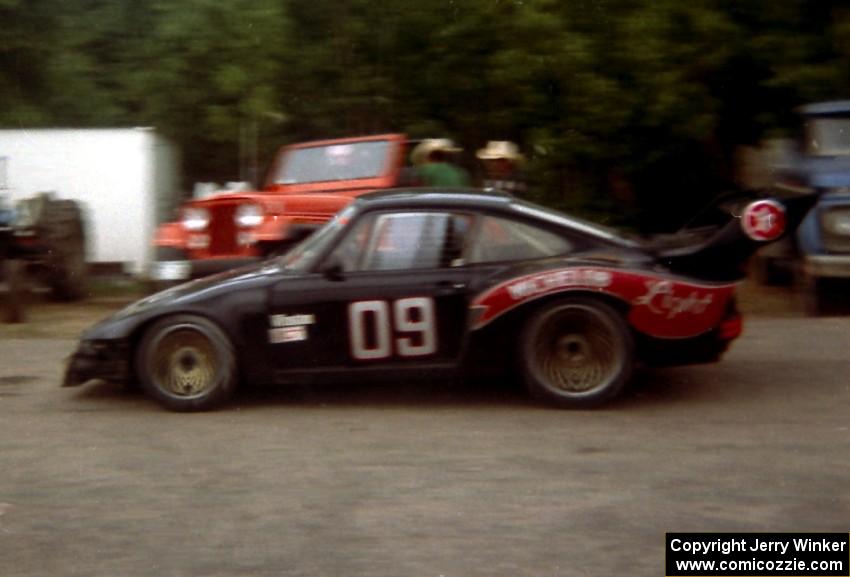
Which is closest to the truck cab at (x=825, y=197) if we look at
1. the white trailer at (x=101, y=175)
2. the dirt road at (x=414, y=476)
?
the dirt road at (x=414, y=476)

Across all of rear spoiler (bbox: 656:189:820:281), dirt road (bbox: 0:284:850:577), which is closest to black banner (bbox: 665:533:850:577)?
dirt road (bbox: 0:284:850:577)

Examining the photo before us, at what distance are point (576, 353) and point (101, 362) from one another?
9.59 ft

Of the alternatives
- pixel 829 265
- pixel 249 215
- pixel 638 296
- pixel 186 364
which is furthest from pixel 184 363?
pixel 829 265

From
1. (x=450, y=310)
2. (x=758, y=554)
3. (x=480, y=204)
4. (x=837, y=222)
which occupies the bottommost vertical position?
(x=758, y=554)

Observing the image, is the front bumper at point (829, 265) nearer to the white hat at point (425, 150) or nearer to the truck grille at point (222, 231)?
the white hat at point (425, 150)

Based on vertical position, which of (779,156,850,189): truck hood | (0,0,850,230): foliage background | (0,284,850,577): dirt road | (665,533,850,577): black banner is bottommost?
(665,533,850,577): black banner

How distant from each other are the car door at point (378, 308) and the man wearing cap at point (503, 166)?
7.43m

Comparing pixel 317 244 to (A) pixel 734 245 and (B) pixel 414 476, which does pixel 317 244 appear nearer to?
(B) pixel 414 476

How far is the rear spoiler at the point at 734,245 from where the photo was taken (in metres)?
7.68

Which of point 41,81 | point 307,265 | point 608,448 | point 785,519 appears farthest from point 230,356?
point 41,81

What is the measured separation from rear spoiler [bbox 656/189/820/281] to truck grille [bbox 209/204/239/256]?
4889 mm

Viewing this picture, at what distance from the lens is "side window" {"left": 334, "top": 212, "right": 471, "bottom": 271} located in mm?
7789

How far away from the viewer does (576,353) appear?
763 cm

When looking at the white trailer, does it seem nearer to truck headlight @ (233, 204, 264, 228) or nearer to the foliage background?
the foliage background
